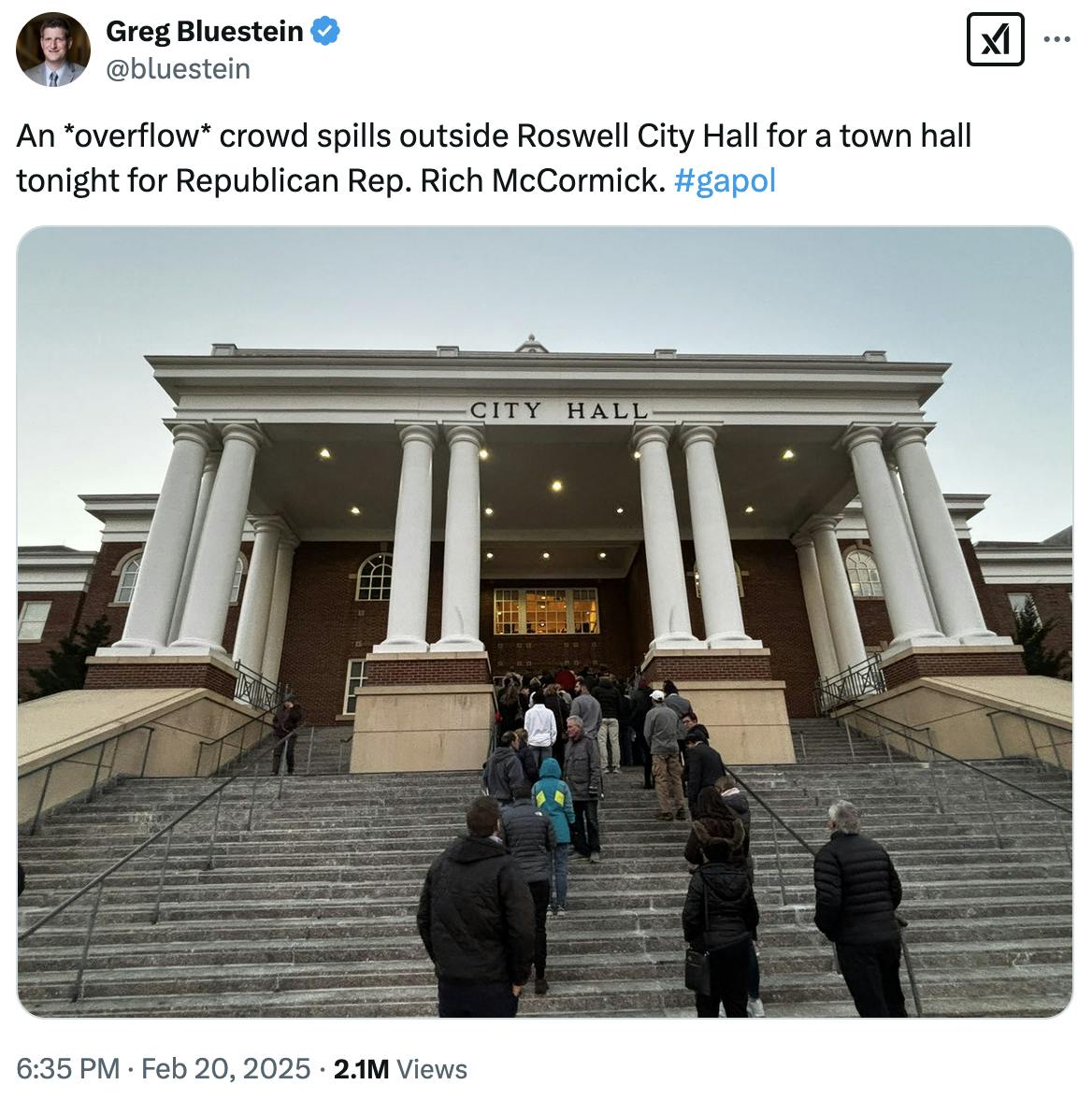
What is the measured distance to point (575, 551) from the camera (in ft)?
78.7

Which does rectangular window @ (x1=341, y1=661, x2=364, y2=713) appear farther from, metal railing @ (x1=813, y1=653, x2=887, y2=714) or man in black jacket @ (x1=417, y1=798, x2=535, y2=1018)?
man in black jacket @ (x1=417, y1=798, x2=535, y2=1018)

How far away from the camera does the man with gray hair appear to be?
4086mm

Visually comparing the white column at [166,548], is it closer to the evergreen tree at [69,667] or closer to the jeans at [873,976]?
the evergreen tree at [69,667]

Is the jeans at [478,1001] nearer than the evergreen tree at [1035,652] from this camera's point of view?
Yes

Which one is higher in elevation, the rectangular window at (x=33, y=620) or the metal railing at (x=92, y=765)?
the rectangular window at (x=33, y=620)

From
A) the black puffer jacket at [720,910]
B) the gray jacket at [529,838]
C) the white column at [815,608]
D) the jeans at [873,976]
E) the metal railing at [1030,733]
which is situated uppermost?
the white column at [815,608]

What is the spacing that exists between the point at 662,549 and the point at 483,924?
12.5m

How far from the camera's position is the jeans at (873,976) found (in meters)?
4.07

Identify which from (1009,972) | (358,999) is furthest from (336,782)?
(1009,972)

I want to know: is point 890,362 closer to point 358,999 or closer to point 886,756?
point 886,756

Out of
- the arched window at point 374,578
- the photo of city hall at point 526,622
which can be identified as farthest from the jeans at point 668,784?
the arched window at point 374,578

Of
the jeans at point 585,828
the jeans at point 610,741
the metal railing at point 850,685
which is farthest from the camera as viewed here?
the metal railing at point 850,685

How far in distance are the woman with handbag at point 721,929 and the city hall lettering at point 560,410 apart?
44.9ft
